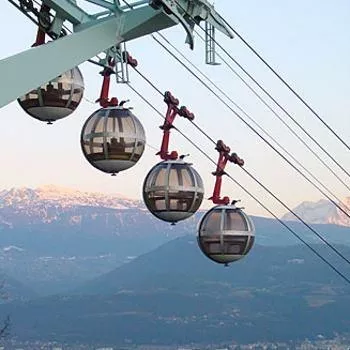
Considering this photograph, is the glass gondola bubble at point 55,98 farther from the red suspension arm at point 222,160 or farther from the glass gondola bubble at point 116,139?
the red suspension arm at point 222,160

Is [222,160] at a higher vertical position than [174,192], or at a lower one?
higher

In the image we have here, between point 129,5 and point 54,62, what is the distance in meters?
1.25

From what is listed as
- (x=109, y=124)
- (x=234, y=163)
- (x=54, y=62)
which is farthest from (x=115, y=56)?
(x=234, y=163)

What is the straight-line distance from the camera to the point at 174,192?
12.4 meters

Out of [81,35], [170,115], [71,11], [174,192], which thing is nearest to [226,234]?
[174,192]

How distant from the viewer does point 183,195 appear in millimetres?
12461

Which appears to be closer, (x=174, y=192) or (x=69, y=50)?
(x=69, y=50)

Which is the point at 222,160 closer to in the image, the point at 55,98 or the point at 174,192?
the point at 174,192

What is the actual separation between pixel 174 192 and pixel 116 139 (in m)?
1.36

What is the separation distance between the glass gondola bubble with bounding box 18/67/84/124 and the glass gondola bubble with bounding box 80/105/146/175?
1.06 feet

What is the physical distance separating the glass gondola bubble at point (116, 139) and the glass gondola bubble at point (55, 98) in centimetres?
32

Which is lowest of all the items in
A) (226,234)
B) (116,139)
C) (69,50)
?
(226,234)

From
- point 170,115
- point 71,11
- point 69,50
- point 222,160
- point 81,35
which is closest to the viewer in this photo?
point 69,50

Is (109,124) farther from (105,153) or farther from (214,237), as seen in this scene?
(214,237)
